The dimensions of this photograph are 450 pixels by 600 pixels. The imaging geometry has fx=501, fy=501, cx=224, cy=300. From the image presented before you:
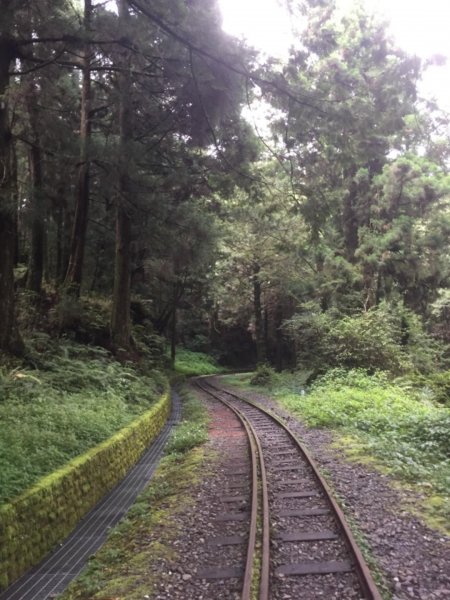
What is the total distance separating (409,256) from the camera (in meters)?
20.9

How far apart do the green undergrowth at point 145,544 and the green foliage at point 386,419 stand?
3.51 metres

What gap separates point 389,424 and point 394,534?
18.6 feet

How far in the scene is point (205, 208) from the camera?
18922 millimetres

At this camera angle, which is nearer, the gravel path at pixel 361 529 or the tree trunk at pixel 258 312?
the gravel path at pixel 361 529

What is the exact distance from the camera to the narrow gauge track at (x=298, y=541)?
4598mm

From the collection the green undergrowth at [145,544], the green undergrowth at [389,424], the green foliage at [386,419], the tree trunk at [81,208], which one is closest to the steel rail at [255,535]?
the green undergrowth at [145,544]

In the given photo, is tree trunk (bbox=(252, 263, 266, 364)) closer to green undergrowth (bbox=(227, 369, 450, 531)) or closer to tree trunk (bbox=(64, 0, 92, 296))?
green undergrowth (bbox=(227, 369, 450, 531))

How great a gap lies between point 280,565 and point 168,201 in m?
11.7

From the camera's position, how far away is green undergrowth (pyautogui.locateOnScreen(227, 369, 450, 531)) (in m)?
7.73

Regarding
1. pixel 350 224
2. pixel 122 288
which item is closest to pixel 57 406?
pixel 122 288

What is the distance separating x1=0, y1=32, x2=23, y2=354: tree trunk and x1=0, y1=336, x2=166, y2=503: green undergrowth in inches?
32.3


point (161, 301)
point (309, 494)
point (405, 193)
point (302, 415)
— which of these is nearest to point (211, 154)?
point (302, 415)

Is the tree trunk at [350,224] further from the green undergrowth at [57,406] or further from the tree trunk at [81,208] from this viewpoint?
the green undergrowth at [57,406]

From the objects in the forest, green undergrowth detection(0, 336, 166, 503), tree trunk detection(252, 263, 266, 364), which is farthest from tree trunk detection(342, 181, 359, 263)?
green undergrowth detection(0, 336, 166, 503)
